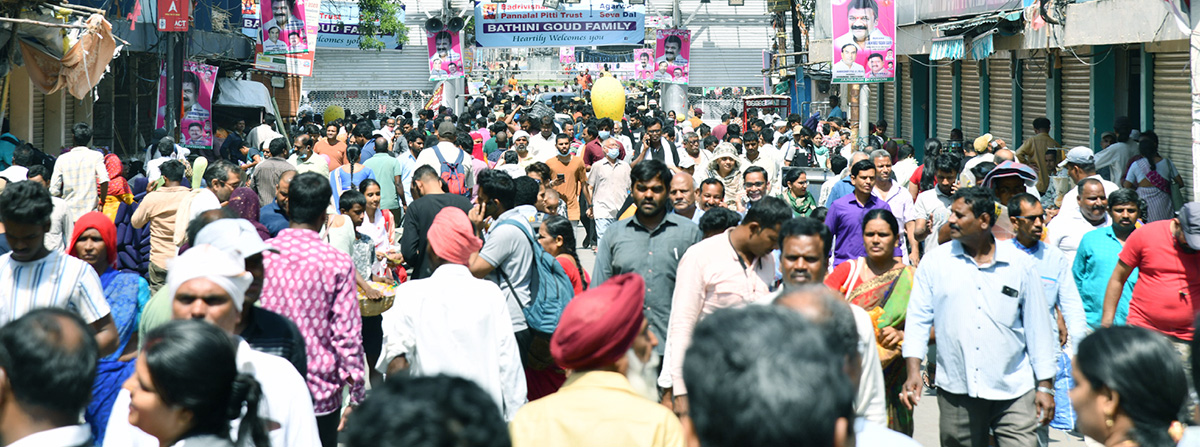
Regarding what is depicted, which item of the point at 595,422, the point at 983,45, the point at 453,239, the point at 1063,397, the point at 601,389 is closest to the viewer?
the point at 595,422

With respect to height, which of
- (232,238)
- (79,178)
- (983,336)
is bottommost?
(983,336)

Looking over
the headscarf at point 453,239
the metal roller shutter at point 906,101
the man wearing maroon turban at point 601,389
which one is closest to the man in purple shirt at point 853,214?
the headscarf at point 453,239

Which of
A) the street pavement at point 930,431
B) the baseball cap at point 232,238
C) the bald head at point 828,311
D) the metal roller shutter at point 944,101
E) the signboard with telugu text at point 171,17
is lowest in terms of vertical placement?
the street pavement at point 930,431

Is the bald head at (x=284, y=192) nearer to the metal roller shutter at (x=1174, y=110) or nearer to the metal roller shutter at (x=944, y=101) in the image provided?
the metal roller shutter at (x=1174, y=110)

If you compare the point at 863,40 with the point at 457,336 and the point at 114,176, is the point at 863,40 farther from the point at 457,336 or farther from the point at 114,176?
the point at 457,336

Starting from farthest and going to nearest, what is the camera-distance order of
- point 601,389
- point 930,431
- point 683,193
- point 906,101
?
point 906,101
point 683,193
point 930,431
point 601,389

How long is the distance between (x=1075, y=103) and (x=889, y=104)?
11492 mm

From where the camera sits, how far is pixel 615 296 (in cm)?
326

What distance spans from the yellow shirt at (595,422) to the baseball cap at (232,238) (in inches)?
54.7

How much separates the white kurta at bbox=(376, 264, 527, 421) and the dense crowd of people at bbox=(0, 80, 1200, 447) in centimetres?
1

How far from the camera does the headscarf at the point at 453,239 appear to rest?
16.6ft

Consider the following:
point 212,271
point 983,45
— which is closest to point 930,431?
point 212,271

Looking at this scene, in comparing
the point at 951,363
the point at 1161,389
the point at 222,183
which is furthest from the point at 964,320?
the point at 222,183

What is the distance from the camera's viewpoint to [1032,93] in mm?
18000
